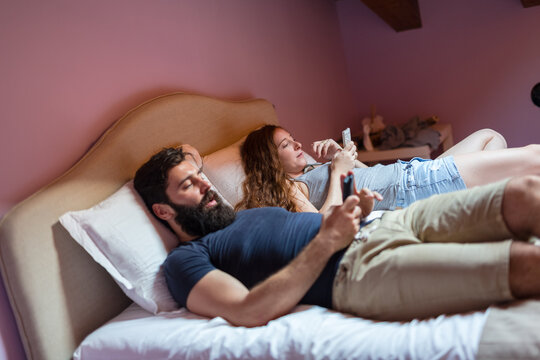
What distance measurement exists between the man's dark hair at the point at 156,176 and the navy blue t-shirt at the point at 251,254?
207 millimetres

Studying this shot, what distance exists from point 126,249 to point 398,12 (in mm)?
2615

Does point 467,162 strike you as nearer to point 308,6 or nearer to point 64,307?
point 64,307

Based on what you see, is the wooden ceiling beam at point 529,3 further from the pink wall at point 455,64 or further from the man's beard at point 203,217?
the man's beard at point 203,217

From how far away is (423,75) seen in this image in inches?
146

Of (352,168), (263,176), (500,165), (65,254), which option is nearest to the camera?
(65,254)

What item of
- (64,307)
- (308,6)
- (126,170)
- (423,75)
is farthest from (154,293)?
(423,75)

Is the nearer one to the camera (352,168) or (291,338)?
(291,338)

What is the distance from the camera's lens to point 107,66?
167 cm

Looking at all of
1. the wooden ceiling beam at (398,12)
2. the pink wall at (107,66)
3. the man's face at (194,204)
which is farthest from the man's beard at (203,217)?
the wooden ceiling beam at (398,12)

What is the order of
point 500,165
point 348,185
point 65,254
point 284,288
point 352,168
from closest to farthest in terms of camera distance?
point 284,288 → point 348,185 → point 65,254 → point 500,165 → point 352,168

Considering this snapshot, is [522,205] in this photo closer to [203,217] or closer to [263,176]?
[203,217]

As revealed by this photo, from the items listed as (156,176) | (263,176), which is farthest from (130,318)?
(263,176)

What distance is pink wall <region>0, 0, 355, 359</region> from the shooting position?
1.34 meters

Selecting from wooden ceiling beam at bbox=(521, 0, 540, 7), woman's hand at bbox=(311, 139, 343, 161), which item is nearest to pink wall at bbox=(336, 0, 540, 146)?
wooden ceiling beam at bbox=(521, 0, 540, 7)
